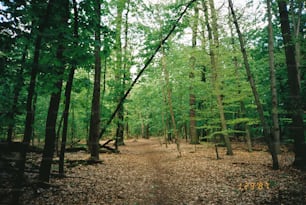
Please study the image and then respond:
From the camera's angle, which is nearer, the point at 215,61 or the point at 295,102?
the point at 295,102

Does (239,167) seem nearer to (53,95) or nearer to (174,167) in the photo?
(174,167)

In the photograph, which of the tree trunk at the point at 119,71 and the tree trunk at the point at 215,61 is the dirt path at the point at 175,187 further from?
the tree trunk at the point at 119,71

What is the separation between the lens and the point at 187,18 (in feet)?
43.0

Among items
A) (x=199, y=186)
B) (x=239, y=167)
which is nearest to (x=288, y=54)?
(x=239, y=167)

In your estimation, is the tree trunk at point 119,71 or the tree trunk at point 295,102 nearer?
the tree trunk at point 295,102

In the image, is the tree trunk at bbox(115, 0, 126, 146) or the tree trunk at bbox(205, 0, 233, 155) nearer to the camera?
the tree trunk at bbox(205, 0, 233, 155)

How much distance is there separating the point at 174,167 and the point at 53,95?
7218 millimetres

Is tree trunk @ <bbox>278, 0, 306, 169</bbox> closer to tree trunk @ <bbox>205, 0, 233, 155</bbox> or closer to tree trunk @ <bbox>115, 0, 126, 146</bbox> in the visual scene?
tree trunk @ <bbox>205, 0, 233, 155</bbox>

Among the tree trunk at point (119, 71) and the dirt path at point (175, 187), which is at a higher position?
the tree trunk at point (119, 71)

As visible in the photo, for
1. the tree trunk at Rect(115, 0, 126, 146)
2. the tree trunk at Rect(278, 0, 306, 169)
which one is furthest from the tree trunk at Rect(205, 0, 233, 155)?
the tree trunk at Rect(115, 0, 126, 146)
